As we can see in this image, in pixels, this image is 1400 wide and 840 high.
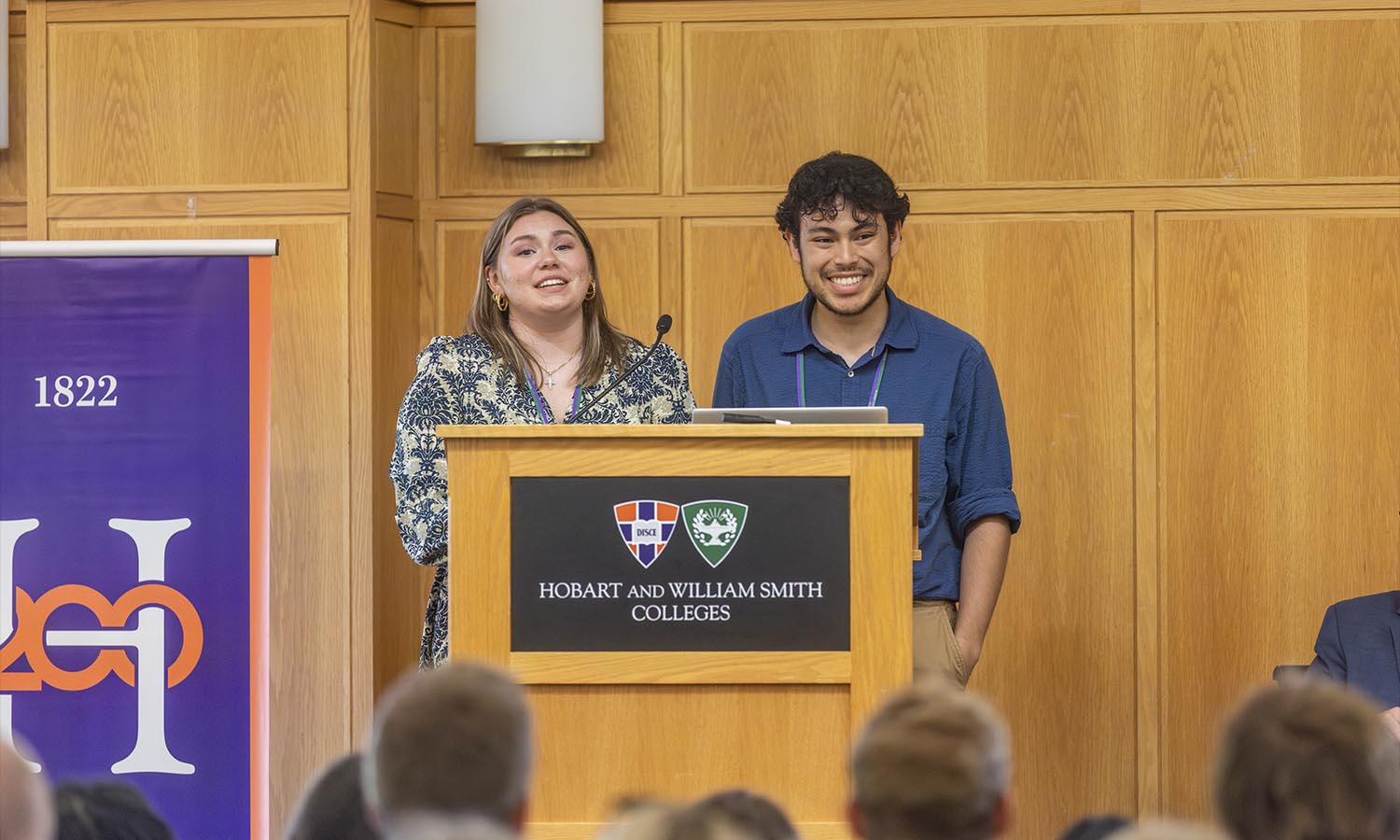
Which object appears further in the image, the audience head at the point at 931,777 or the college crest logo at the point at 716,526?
the college crest logo at the point at 716,526

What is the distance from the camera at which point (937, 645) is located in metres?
3.30

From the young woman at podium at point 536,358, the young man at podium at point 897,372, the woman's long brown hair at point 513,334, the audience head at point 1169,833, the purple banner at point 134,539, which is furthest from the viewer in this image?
the purple banner at point 134,539

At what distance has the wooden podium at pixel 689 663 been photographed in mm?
2525

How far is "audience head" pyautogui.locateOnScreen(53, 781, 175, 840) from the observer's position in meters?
1.59

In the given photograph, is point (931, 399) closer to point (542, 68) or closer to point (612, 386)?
point (612, 386)

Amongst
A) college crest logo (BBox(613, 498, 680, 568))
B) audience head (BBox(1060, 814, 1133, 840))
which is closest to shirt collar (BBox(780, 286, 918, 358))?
college crest logo (BBox(613, 498, 680, 568))

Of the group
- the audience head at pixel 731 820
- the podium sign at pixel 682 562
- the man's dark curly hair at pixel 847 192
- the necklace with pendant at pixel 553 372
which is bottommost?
the audience head at pixel 731 820

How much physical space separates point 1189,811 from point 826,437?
2982mm

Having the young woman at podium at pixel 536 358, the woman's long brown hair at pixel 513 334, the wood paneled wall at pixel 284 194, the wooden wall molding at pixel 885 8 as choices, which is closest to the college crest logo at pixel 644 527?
the young woman at podium at pixel 536 358

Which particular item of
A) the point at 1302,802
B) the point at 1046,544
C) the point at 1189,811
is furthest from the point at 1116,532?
the point at 1302,802

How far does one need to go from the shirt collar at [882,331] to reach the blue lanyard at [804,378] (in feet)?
0.05

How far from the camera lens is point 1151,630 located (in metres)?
4.91

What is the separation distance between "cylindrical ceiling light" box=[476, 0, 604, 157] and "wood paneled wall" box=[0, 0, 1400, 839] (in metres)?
0.22

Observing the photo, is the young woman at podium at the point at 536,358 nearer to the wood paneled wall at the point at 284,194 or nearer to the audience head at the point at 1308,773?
the wood paneled wall at the point at 284,194
